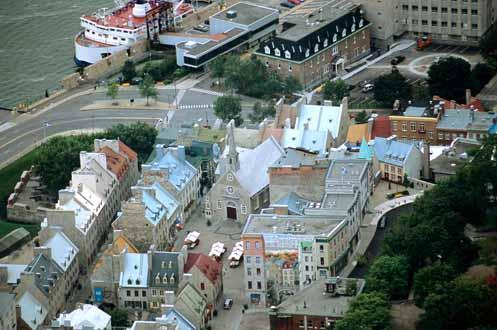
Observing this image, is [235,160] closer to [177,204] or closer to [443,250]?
[177,204]

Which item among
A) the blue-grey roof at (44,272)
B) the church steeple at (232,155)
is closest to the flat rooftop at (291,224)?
the church steeple at (232,155)

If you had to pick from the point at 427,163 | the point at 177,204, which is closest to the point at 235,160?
the point at 177,204

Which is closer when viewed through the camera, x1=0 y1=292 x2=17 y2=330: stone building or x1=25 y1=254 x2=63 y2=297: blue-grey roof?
x1=0 y1=292 x2=17 y2=330: stone building

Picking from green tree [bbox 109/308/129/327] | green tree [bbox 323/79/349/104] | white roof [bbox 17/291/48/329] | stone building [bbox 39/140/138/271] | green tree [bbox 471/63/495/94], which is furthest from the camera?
green tree [bbox 471/63/495/94]

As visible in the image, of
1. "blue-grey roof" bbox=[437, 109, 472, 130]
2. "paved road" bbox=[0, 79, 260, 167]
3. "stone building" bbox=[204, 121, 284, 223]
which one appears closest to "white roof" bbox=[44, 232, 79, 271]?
"stone building" bbox=[204, 121, 284, 223]

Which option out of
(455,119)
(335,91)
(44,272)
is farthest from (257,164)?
(44,272)

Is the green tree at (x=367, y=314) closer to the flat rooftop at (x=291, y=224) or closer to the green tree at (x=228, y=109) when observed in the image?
the flat rooftop at (x=291, y=224)

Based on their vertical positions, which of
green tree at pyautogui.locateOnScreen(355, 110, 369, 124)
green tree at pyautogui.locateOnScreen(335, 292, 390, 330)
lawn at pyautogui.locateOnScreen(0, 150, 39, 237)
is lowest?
lawn at pyautogui.locateOnScreen(0, 150, 39, 237)

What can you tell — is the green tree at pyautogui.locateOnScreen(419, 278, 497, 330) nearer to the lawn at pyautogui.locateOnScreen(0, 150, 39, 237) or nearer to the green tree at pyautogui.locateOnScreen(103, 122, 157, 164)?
the lawn at pyautogui.locateOnScreen(0, 150, 39, 237)
